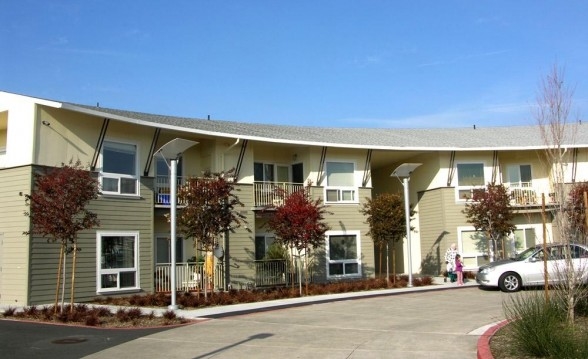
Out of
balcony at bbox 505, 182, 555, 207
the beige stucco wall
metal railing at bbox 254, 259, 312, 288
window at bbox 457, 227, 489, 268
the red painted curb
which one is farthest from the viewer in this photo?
balcony at bbox 505, 182, 555, 207

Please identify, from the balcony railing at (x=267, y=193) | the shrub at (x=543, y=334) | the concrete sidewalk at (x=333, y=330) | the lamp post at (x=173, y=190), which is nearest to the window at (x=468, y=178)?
the balcony railing at (x=267, y=193)

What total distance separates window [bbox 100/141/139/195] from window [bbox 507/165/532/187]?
1802cm

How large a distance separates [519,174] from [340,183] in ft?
30.9

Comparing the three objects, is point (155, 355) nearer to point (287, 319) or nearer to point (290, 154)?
point (287, 319)

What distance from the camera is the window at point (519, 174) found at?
27.8 meters

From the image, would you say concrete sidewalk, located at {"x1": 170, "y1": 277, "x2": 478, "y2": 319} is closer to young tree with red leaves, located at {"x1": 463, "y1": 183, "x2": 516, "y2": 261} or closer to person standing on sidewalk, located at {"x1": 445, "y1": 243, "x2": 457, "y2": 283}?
person standing on sidewalk, located at {"x1": 445, "y1": 243, "x2": 457, "y2": 283}

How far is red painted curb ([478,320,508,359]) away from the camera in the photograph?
27.9 feet

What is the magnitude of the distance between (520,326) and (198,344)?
557 cm

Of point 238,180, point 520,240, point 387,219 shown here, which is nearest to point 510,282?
point 387,219

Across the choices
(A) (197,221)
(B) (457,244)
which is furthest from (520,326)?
(B) (457,244)

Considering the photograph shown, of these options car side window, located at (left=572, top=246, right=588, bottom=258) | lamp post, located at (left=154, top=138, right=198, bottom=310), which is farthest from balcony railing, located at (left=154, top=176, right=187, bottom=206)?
car side window, located at (left=572, top=246, right=588, bottom=258)

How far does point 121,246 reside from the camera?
63.2 feet

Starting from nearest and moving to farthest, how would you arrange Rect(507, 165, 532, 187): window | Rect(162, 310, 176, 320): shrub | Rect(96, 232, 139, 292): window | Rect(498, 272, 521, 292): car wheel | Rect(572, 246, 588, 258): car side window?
Rect(572, 246, 588, 258): car side window
Rect(162, 310, 176, 320): shrub
Rect(96, 232, 139, 292): window
Rect(498, 272, 521, 292): car wheel
Rect(507, 165, 532, 187): window

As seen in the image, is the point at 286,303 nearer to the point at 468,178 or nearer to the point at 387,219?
the point at 387,219
